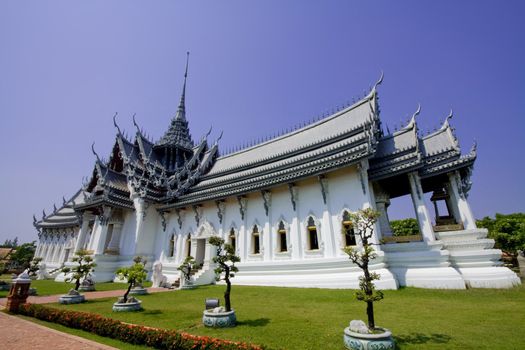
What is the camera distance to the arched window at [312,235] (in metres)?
13.6

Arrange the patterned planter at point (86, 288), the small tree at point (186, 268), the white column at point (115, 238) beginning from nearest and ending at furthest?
the small tree at point (186, 268) < the patterned planter at point (86, 288) < the white column at point (115, 238)

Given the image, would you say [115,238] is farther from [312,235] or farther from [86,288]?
[312,235]

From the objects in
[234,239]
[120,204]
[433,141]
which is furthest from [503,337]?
[120,204]

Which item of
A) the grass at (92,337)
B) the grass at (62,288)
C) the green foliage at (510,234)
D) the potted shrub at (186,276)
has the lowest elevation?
the grass at (92,337)

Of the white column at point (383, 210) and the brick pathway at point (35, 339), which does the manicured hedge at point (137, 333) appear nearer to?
the brick pathway at point (35, 339)

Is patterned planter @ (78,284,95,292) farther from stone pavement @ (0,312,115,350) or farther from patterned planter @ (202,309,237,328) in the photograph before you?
patterned planter @ (202,309,237,328)

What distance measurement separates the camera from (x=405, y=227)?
4159cm

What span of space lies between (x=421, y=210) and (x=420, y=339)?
26.9 feet

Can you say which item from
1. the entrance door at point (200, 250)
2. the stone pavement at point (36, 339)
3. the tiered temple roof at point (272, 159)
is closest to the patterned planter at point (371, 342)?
the stone pavement at point (36, 339)

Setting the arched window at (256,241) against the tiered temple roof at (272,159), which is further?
the arched window at (256,241)

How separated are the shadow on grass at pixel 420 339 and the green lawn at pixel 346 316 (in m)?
0.02

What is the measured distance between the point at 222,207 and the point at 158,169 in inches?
361

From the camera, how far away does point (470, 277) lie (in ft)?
34.2

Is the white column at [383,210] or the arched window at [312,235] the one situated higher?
the white column at [383,210]
